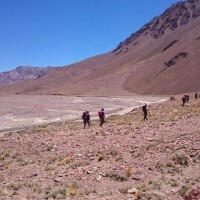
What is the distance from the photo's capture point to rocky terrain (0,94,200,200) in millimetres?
11336

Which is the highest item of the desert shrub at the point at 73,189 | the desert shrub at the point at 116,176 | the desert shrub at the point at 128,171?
the desert shrub at the point at 128,171

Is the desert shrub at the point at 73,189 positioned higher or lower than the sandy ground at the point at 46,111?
lower

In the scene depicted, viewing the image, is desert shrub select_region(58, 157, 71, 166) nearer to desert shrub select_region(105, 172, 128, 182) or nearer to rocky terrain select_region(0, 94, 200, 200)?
rocky terrain select_region(0, 94, 200, 200)

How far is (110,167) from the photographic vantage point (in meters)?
13.5

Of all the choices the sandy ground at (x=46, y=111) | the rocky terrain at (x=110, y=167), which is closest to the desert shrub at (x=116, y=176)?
the rocky terrain at (x=110, y=167)

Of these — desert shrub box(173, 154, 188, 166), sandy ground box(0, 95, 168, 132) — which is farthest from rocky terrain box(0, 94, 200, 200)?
sandy ground box(0, 95, 168, 132)

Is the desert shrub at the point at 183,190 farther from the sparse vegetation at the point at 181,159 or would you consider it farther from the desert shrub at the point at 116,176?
the sparse vegetation at the point at 181,159

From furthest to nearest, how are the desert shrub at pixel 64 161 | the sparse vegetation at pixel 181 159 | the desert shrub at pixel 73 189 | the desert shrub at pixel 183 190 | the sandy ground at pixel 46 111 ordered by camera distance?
the sandy ground at pixel 46 111 → the desert shrub at pixel 64 161 → the sparse vegetation at pixel 181 159 → the desert shrub at pixel 73 189 → the desert shrub at pixel 183 190

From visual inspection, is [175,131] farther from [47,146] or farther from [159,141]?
[47,146]

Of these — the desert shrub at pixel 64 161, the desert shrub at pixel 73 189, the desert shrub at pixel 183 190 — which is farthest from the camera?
the desert shrub at pixel 64 161

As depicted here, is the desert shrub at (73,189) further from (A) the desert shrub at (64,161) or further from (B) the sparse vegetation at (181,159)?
(B) the sparse vegetation at (181,159)

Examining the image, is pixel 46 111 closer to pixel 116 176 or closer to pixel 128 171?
pixel 128 171

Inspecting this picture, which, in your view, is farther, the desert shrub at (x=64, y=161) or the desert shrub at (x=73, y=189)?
the desert shrub at (x=64, y=161)

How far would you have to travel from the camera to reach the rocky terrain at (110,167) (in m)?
11.3
